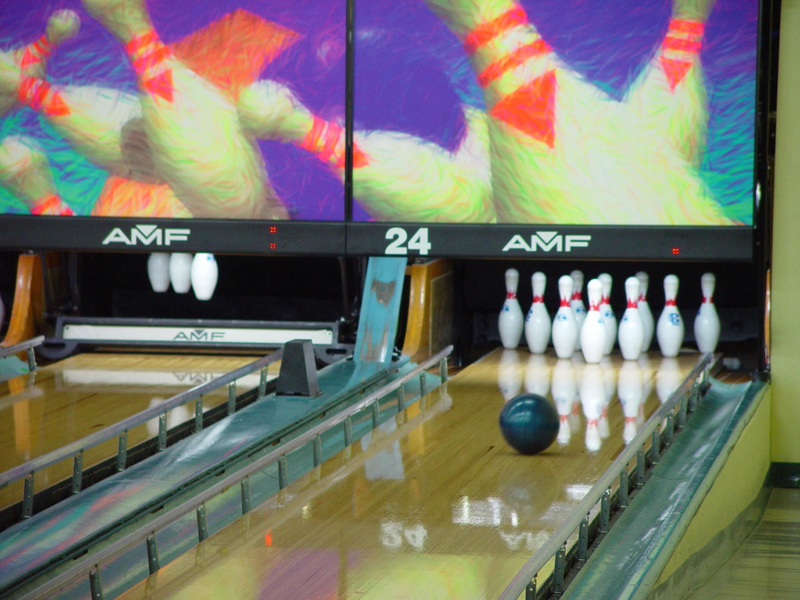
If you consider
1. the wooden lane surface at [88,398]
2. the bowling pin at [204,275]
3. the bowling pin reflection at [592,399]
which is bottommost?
the bowling pin reflection at [592,399]

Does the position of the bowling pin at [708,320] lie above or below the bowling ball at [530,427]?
above

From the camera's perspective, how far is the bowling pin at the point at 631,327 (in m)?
3.80

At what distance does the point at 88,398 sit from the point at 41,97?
37.5 inches

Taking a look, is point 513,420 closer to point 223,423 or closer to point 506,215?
point 506,215

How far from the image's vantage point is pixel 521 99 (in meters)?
2.57

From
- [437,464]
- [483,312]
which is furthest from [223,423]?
[483,312]

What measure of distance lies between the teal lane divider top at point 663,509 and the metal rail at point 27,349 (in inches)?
→ 83.7

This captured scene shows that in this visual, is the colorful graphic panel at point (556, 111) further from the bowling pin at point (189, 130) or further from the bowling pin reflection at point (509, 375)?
the bowling pin reflection at point (509, 375)

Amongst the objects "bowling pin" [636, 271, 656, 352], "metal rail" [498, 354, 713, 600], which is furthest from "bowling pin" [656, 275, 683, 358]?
"metal rail" [498, 354, 713, 600]

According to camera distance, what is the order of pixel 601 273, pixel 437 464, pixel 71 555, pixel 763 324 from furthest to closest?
pixel 601 273 < pixel 763 324 < pixel 437 464 < pixel 71 555

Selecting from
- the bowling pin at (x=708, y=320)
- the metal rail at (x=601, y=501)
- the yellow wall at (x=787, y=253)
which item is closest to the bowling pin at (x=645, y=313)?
the bowling pin at (x=708, y=320)

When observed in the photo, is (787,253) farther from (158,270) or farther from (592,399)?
(158,270)

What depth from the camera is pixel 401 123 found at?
258cm

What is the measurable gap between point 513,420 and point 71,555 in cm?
108
